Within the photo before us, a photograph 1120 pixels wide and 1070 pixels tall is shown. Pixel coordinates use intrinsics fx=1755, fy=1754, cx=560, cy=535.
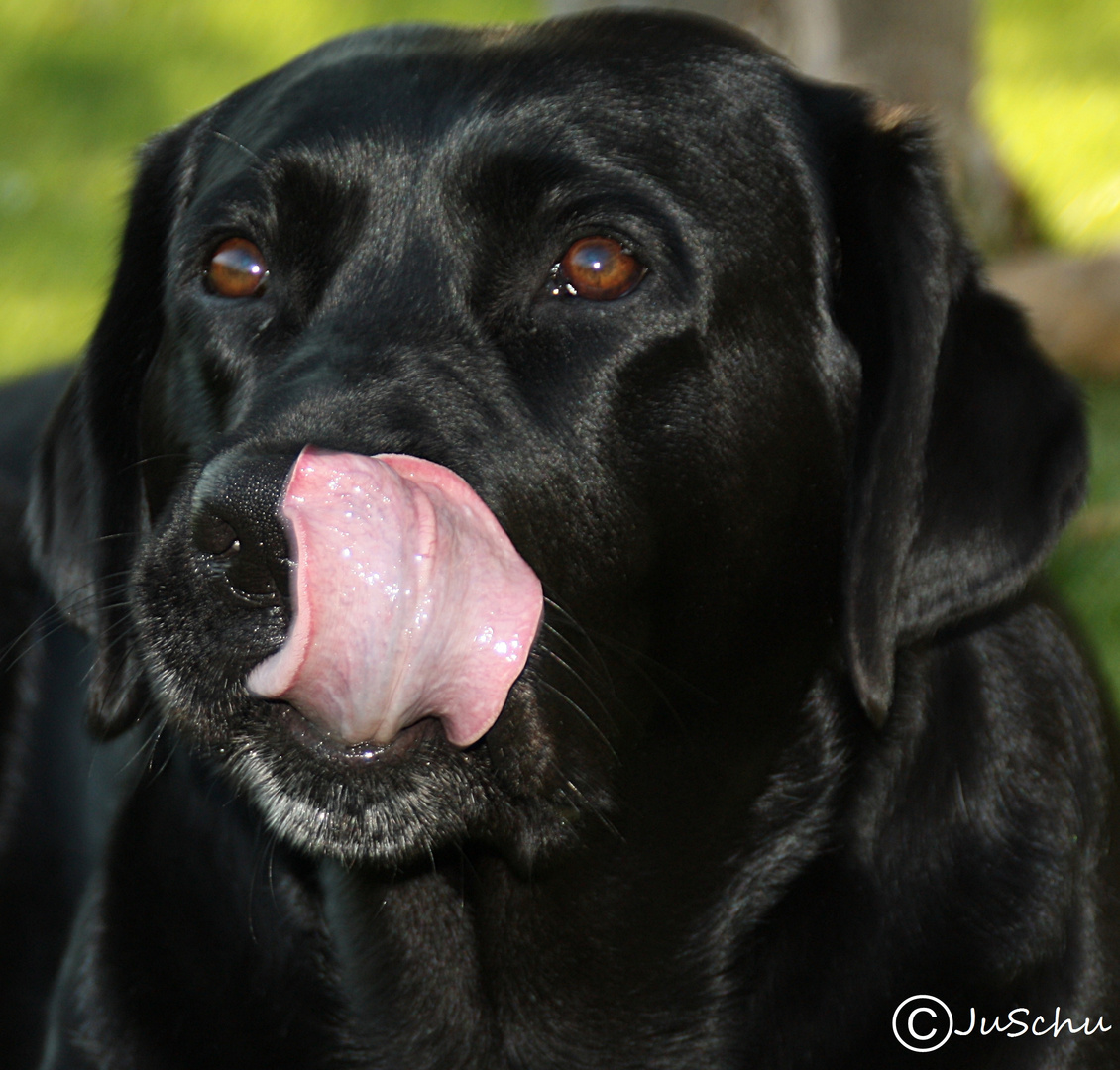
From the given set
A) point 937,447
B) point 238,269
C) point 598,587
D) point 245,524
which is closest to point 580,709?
point 598,587

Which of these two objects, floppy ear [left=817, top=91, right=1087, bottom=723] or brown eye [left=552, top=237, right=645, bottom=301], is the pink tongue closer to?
brown eye [left=552, top=237, right=645, bottom=301]

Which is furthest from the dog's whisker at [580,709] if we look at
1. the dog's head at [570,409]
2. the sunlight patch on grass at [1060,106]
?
the sunlight patch on grass at [1060,106]

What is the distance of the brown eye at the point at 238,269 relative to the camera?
2.61 m

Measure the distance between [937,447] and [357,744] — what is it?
37.1 inches

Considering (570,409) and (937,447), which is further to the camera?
(937,447)

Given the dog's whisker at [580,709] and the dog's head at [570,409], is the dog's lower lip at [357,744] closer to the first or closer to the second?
the dog's head at [570,409]

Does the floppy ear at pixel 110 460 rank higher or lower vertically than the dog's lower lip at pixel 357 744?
higher

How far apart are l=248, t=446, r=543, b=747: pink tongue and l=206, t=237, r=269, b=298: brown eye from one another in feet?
1.97

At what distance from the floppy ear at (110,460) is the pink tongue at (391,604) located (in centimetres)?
81

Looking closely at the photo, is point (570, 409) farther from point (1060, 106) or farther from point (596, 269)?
point (1060, 106)

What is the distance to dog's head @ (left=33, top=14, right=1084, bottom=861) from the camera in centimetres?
223

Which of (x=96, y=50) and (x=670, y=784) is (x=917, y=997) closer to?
(x=670, y=784)

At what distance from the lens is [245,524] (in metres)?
2.08

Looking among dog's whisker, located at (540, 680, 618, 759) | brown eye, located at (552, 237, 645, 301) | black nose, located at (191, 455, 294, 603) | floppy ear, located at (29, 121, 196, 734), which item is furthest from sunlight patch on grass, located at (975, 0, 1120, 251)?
black nose, located at (191, 455, 294, 603)
